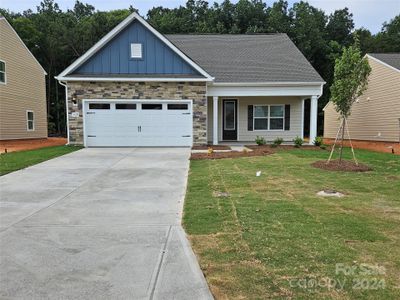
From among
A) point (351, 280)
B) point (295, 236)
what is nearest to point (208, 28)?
point (295, 236)

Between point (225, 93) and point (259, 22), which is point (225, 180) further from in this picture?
point (259, 22)

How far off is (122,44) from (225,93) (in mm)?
5202

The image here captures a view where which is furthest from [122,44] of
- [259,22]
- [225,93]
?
[259,22]

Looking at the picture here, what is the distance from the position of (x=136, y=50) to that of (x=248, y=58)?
21.7 ft

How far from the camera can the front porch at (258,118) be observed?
749 inches

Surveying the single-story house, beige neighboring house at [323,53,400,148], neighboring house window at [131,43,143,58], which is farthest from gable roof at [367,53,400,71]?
neighboring house window at [131,43,143,58]

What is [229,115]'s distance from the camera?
19203 millimetres

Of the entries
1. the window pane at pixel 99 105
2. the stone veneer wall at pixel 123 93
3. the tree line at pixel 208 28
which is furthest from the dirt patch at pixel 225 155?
the tree line at pixel 208 28

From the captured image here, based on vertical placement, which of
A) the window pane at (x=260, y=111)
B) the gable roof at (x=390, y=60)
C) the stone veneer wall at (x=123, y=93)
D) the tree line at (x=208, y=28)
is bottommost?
the window pane at (x=260, y=111)

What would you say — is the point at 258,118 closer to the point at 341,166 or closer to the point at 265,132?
the point at 265,132

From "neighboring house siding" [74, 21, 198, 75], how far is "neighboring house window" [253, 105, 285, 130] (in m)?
4.78

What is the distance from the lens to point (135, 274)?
3.39m

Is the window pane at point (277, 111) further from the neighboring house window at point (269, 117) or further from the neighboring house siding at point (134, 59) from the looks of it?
the neighboring house siding at point (134, 59)

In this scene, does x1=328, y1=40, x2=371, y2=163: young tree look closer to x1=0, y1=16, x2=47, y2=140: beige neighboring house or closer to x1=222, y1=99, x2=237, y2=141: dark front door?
x1=222, y1=99, x2=237, y2=141: dark front door
